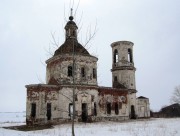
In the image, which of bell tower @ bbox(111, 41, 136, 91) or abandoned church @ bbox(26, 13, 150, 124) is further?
bell tower @ bbox(111, 41, 136, 91)

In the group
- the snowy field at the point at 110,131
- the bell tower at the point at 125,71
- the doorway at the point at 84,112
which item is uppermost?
the bell tower at the point at 125,71

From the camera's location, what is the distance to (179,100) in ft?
205

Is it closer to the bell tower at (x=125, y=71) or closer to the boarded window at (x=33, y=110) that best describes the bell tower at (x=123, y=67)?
the bell tower at (x=125, y=71)

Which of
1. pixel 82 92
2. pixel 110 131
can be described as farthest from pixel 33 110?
pixel 110 131

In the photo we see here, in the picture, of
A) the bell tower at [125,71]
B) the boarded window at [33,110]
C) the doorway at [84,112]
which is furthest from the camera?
the bell tower at [125,71]

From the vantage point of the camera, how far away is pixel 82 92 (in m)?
28.0

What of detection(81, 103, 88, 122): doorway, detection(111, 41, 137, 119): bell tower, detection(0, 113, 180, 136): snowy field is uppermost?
detection(111, 41, 137, 119): bell tower

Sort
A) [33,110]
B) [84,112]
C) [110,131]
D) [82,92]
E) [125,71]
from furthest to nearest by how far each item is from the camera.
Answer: [125,71] < [84,112] < [82,92] < [33,110] < [110,131]

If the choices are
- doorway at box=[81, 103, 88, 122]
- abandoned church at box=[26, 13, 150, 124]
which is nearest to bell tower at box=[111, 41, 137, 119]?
abandoned church at box=[26, 13, 150, 124]

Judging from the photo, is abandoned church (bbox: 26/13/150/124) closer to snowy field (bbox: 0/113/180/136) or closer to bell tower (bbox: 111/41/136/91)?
bell tower (bbox: 111/41/136/91)

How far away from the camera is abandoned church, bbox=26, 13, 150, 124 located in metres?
26.5

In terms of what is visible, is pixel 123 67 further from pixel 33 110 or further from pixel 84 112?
pixel 33 110

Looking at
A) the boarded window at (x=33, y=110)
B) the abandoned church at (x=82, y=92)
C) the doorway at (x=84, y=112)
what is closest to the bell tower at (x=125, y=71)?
the abandoned church at (x=82, y=92)

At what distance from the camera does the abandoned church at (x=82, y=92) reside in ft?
87.1
